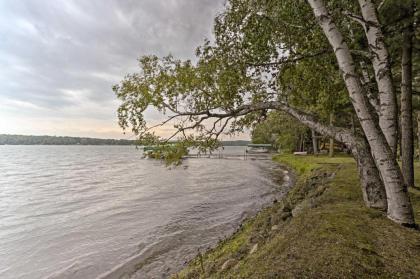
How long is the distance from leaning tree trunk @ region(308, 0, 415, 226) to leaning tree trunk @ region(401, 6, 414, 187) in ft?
17.0

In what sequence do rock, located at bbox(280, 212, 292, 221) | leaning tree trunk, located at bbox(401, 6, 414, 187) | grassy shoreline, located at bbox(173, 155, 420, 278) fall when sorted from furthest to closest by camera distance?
leaning tree trunk, located at bbox(401, 6, 414, 187), rock, located at bbox(280, 212, 292, 221), grassy shoreline, located at bbox(173, 155, 420, 278)

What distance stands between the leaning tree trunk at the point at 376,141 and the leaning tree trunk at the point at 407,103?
5.18 meters

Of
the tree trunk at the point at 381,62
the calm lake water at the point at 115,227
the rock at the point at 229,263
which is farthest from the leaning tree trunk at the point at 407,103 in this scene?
the rock at the point at 229,263

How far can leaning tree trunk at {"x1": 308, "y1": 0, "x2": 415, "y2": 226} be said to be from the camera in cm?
543

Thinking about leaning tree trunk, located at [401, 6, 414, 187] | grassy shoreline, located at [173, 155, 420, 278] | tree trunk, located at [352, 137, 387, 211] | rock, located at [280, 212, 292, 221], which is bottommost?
rock, located at [280, 212, 292, 221]

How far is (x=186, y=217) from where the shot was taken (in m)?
15.5

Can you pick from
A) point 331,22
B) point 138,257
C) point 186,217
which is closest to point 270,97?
point 331,22

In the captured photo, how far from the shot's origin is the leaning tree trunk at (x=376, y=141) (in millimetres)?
5426

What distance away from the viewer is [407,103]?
959cm

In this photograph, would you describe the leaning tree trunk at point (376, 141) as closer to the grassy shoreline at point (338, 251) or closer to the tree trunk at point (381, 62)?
the grassy shoreline at point (338, 251)

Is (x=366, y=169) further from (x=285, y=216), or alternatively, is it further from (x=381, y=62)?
(x=285, y=216)

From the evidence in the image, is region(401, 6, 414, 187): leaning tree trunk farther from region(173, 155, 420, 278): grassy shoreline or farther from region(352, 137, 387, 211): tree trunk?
region(352, 137, 387, 211): tree trunk

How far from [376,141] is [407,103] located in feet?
18.0

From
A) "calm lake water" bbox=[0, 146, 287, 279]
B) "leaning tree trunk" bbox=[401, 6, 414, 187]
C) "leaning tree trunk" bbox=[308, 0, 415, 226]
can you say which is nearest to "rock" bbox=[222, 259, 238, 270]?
"calm lake water" bbox=[0, 146, 287, 279]
